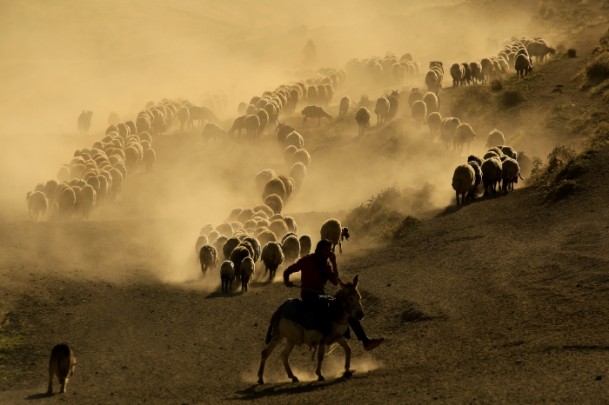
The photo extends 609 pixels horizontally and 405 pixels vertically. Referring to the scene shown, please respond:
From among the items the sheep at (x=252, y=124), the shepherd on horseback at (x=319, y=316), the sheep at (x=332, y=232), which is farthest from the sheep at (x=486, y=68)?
the shepherd on horseback at (x=319, y=316)

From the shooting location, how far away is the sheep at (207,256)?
2773 cm

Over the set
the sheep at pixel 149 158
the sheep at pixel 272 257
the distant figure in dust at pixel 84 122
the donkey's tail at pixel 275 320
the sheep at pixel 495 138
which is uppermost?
the distant figure in dust at pixel 84 122

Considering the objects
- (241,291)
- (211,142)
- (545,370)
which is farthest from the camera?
(211,142)

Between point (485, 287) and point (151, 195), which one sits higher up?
point (151, 195)

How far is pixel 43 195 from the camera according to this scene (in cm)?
3744

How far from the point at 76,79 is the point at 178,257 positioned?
5965 cm

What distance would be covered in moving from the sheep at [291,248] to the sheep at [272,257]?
142 centimetres

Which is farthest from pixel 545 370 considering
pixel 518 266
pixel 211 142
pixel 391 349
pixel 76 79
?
pixel 76 79

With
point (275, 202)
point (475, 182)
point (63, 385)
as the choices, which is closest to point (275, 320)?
point (63, 385)

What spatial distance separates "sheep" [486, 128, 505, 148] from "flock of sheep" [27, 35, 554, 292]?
0.04 meters

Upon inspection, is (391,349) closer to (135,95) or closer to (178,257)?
(178,257)

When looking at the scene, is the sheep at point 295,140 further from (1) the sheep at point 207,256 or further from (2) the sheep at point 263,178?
(1) the sheep at point 207,256

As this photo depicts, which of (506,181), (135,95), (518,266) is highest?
(135,95)

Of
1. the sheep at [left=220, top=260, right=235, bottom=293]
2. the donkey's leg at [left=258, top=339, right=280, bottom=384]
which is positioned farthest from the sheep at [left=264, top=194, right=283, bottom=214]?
the donkey's leg at [left=258, top=339, right=280, bottom=384]
